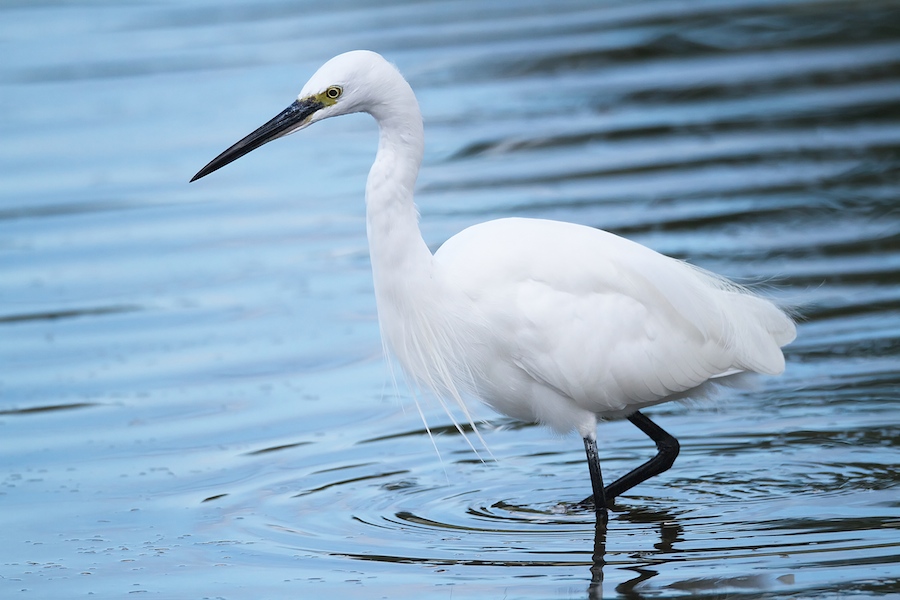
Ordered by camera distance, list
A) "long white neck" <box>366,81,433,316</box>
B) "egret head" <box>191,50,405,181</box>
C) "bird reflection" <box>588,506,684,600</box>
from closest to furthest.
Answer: "bird reflection" <box>588,506,684,600</box>
"egret head" <box>191,50,405,181</box>
"long white neck" <box>366,81,433,316</box>

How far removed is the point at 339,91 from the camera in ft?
15.4

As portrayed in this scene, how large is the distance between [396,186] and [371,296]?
284 cm

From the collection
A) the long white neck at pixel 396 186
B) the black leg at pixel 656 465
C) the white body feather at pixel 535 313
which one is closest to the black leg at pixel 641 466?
the black leg at pixel 656 465

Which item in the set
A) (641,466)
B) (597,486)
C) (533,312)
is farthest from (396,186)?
(641,466)

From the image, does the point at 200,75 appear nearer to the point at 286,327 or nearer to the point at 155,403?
the point at 286,327

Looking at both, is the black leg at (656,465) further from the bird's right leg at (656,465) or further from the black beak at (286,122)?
the black beak at (286,122)

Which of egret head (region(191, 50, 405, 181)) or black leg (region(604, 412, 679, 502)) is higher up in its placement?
egret head (region(191, 50, 405, 181))

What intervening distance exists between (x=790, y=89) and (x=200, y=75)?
4886 mm

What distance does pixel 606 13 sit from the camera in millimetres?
13805

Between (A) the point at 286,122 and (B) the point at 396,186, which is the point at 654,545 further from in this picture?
(A) the point at 286,122

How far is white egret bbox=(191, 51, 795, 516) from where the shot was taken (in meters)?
4.80

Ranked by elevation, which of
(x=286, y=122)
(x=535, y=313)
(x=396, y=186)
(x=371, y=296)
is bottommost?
(x=371, y=296)

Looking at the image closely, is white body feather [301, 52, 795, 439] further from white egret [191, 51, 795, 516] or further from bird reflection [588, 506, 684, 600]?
bird reflection [588, 506, 684, 600]

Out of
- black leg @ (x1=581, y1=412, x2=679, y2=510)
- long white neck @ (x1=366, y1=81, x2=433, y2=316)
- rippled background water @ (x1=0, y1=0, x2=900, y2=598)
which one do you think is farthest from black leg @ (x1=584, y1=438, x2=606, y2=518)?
long white neck @ (x1=366, y1=81, x2=433, y2=316)
